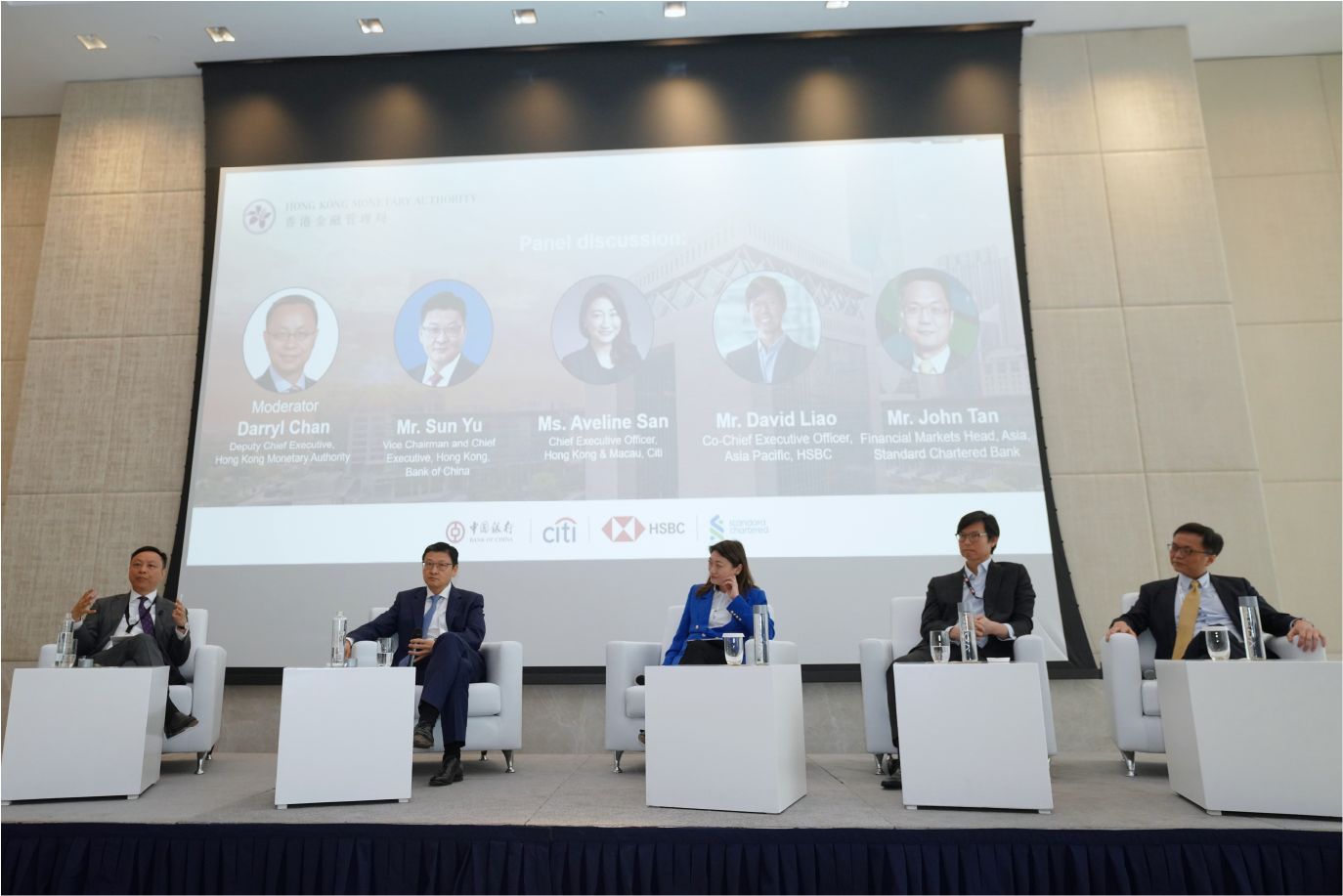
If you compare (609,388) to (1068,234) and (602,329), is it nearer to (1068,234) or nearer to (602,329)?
(602,329)

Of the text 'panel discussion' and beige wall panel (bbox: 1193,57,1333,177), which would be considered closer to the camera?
the text 'panel discussion'

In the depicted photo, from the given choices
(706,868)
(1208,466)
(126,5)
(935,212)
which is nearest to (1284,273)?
(1208,466)

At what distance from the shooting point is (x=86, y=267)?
17.0 ft

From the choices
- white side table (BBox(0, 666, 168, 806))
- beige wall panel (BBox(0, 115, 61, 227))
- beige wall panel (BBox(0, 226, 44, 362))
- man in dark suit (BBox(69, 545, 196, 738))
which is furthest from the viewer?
beige wall panel (BBox(0, 115, 61, 227))

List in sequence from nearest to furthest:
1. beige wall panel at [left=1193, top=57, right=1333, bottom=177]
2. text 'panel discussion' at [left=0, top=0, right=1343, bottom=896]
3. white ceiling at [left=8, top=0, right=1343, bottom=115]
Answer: text 'panel discussion' at [left=0, top=0, right=1343, bottom=896] < white ceiling at [left=8, top=0, right=1343, bottom=115] < beige wall panel at [left=1193, top=57, right=1333, bottom=177]

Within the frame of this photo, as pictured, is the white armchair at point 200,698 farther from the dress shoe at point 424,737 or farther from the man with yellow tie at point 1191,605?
the man with yellow tie at point 1191,605

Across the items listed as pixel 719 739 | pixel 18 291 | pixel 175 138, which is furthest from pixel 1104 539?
Answer: pixel 18 291

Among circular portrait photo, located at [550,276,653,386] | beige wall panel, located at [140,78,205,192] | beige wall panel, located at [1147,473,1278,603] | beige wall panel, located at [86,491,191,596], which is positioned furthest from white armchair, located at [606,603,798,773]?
beige wall panel, located at [140,78,205,192]

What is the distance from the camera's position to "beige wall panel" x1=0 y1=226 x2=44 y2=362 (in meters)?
5.49

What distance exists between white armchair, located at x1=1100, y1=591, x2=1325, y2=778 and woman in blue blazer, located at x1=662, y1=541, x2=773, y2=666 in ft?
4.48

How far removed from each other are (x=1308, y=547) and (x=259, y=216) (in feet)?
20.0

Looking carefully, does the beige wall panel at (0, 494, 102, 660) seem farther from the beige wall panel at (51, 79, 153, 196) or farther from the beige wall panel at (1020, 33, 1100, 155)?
the beige wall panel at (1020, 33, 1100, 155)

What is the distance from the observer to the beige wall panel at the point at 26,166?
18.7 ft

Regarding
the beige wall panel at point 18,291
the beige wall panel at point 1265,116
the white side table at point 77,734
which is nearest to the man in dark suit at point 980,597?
the white side table at point 77,734
